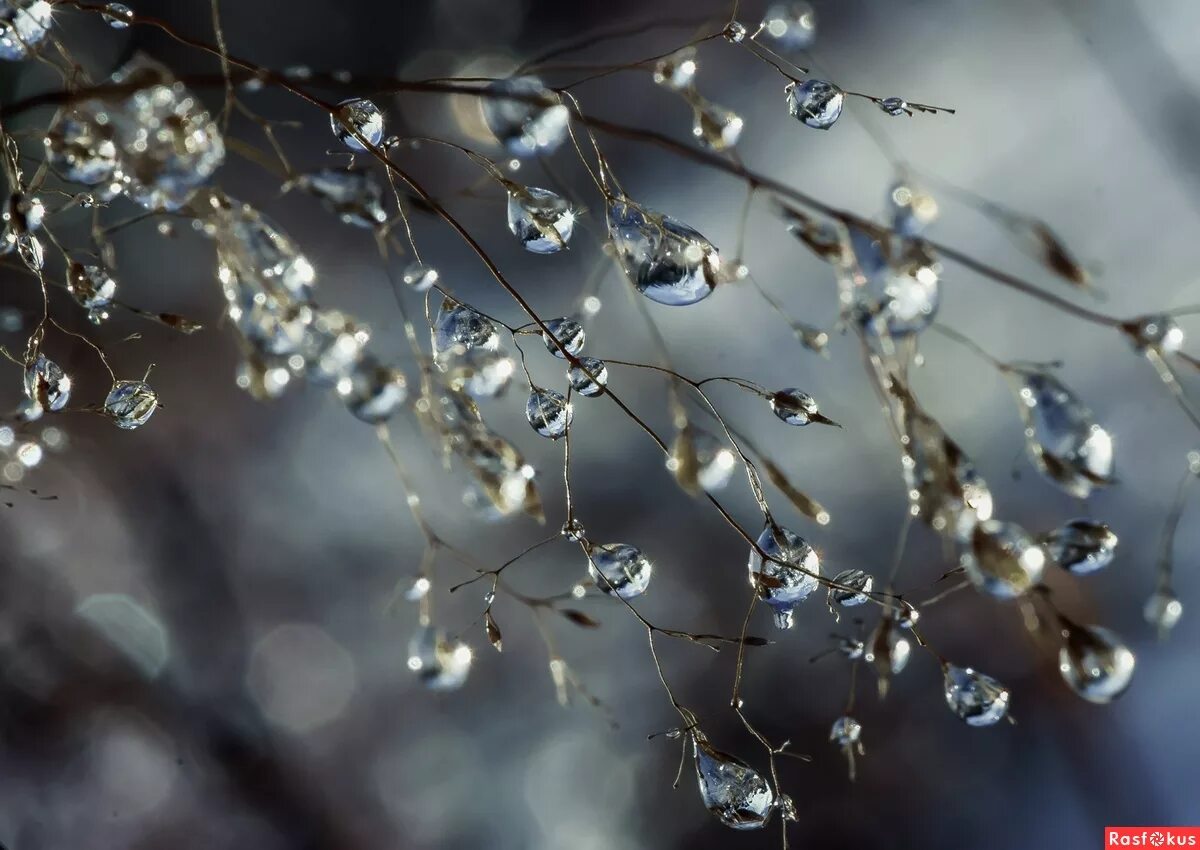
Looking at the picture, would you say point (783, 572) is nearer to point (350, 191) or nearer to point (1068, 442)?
point (1068, 442)

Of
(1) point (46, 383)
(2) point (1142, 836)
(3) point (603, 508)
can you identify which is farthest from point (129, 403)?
(2) point (1142, 836)

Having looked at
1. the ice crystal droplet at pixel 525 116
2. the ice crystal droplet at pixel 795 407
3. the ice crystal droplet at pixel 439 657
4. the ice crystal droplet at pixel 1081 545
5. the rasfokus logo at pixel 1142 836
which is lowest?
the rasfokus logo at pixel 1142 836

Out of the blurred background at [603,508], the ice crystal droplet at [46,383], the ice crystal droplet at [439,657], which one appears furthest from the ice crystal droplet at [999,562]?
the blurred background at [603,508]

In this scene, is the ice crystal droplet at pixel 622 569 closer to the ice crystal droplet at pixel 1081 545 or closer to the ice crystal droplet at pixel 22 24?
the ice crystal droplet at pixel 1081 545

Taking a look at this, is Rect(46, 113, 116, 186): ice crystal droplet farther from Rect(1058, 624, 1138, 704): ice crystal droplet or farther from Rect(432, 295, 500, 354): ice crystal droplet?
Rect(1058, 624, 1138, 704): ice crystal droplet

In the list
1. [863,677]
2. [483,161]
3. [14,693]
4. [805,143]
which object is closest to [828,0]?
[805,143]
